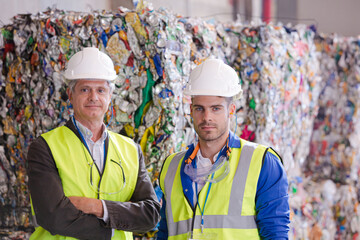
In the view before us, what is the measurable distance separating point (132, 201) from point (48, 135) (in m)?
0.57

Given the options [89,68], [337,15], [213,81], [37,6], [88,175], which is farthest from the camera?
[337,15]

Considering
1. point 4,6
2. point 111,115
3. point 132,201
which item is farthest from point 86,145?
point 4,6

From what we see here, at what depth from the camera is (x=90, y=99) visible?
2.64m

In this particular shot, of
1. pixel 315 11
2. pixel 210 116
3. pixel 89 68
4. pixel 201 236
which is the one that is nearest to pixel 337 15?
pixel 315 11

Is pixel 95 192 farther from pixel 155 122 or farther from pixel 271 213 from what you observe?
pixel 155 122

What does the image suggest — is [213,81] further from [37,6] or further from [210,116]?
[37,6]

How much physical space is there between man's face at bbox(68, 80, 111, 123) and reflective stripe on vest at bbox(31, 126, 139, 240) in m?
0.13

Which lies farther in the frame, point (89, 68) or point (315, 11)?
point (315, 11)

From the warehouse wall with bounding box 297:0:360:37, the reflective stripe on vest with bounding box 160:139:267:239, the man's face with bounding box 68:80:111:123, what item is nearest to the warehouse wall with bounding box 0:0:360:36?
the warehouse wall with bounding box 297:0:360:37

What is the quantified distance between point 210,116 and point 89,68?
31.9 inches

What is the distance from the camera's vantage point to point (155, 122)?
3639 millimetres

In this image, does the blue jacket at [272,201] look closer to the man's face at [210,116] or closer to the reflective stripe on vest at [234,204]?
the reflective stripe on vest at [234,204]

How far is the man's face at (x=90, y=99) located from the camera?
2646 millimetres

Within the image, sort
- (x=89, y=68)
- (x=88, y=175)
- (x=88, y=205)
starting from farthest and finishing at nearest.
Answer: (x=89, y=68), (x=88, y=175), (x=88, y=205)
